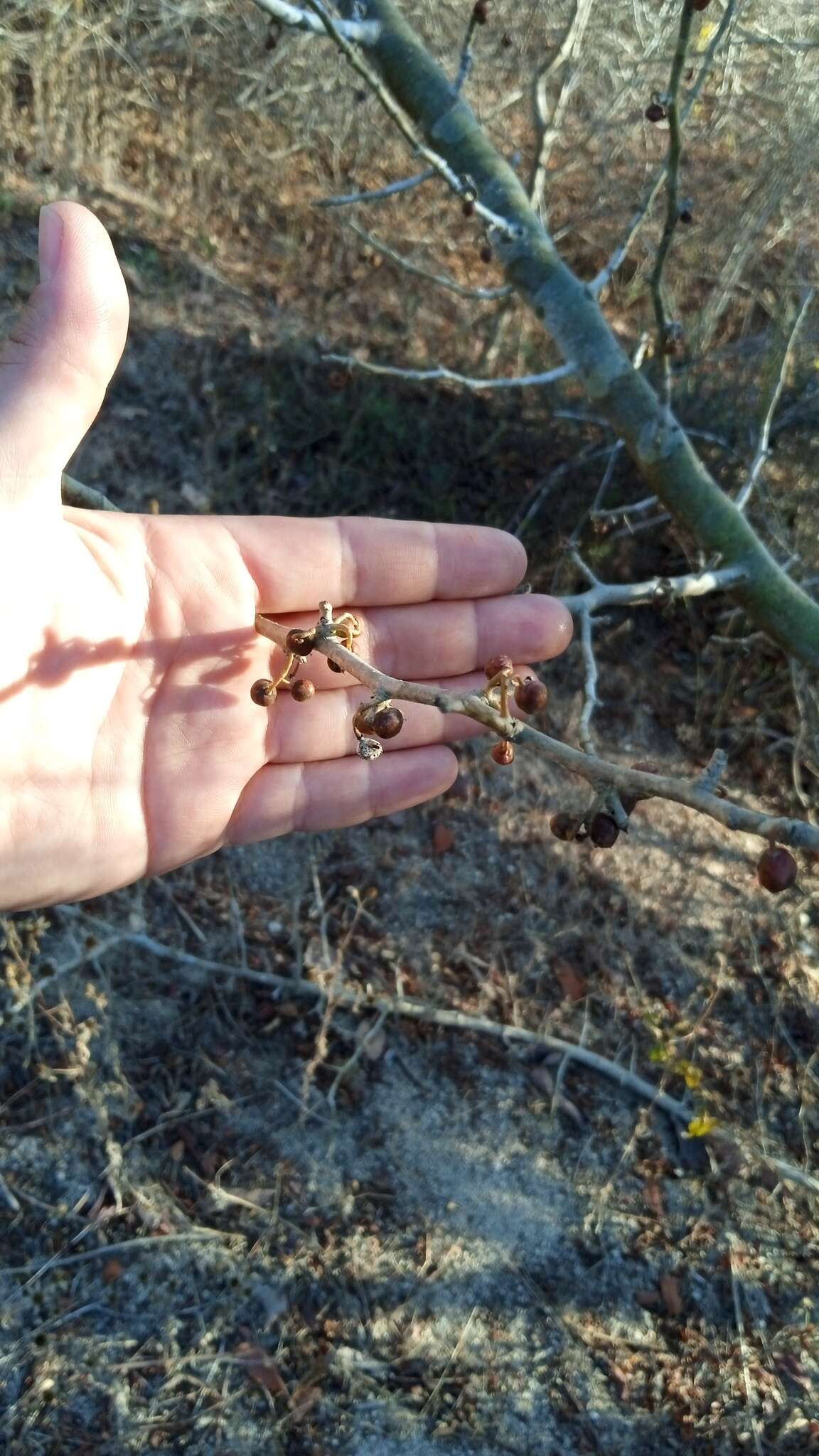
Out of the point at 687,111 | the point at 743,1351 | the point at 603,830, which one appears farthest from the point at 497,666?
the point at 743,1351

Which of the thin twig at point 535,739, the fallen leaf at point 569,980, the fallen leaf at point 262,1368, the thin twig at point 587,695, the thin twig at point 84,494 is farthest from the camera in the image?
the fallen leaf at point 569,980

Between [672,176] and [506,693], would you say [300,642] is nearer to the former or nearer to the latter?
[506,693]

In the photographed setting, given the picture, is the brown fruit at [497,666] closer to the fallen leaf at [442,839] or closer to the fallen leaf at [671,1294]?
the fallen leaf at [442,839]

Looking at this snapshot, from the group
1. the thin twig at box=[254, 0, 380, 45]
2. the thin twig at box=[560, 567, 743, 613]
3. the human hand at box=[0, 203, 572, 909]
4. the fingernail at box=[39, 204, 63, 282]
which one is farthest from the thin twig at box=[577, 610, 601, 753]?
the thin twig at box=[254, 0, 380, 45]

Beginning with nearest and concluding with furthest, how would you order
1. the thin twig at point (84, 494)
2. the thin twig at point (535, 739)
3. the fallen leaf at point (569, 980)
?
the thin twig at point (535, 739), the thin twig at point (84, 494), the fallen leaf at point (569, 980)

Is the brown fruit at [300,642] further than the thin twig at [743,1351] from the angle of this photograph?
No

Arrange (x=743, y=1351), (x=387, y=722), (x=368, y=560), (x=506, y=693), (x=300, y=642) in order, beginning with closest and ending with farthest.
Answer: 1. (x=387, y=722)
2. (x=506, y=693)
3. (x=300, y=642)
4. (x=368, y=560)
5. (x=743, y=1351)

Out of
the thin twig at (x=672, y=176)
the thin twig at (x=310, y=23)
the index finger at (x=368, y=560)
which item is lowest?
the index finger at (x=368, y=560)

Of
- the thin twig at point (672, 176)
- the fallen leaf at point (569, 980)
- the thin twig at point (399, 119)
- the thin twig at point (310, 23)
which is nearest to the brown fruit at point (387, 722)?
the thin twig at point (672, 176)

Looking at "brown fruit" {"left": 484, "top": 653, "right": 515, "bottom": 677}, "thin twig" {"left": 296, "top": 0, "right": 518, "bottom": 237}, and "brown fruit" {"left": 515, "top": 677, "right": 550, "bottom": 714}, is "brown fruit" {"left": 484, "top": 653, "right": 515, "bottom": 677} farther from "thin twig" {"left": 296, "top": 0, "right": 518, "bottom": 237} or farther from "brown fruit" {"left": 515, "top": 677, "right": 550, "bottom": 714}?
"thin twig" {"left": 296, "top": 0, "right": 518, "bottom": 237}
